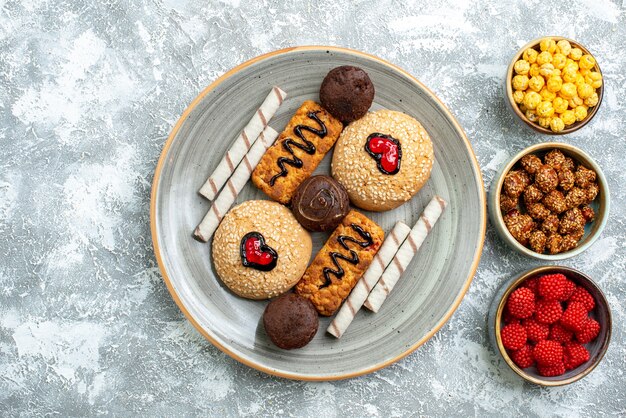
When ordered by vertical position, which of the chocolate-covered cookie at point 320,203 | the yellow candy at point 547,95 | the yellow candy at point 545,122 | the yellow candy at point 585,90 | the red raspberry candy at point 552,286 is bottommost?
the red raspberry candy at point 552,286

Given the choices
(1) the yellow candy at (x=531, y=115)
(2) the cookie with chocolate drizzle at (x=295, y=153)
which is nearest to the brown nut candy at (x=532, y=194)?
(1) the yellow candy at (x=531, y=115)

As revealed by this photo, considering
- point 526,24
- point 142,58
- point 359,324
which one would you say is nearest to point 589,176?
point 526,24

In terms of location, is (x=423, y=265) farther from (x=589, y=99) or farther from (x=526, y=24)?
(x=526, y=24)

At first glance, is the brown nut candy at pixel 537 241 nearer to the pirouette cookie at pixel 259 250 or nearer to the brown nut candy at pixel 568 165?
the brown nut candy at pixel 568 165

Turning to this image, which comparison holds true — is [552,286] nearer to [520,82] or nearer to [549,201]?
[549,201]

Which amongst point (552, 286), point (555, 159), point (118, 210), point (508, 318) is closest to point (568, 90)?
point (555, 159)
